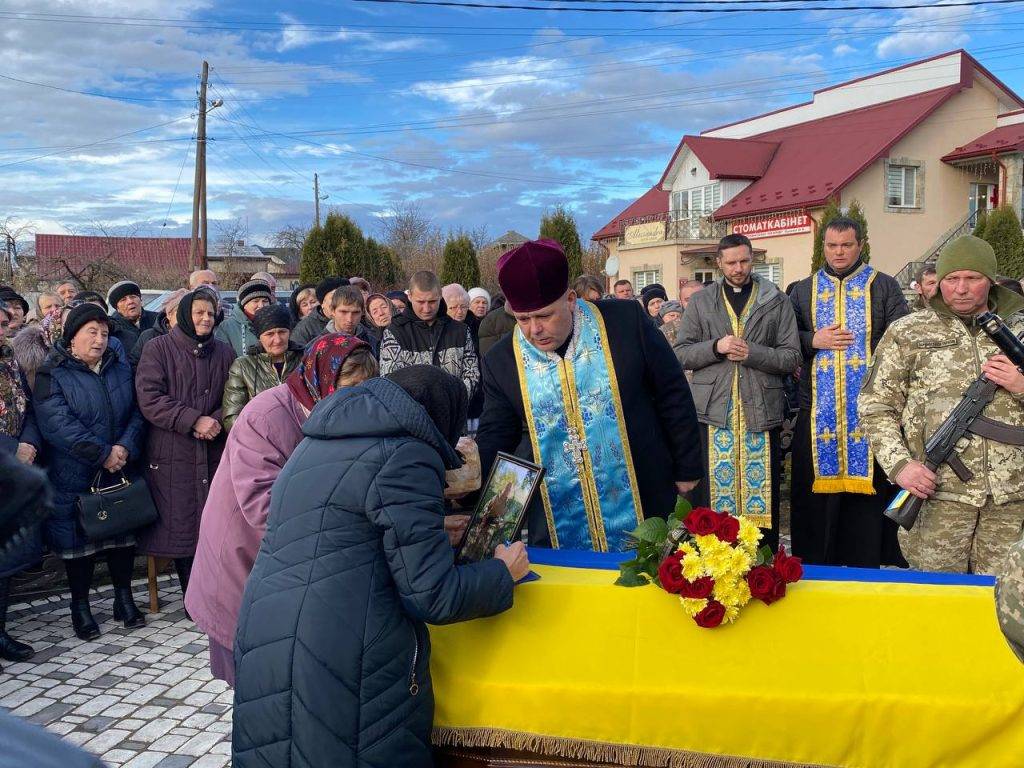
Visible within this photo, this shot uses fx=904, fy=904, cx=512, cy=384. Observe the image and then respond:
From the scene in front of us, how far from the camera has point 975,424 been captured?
3.93 metres

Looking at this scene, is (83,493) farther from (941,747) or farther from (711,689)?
(941,747)

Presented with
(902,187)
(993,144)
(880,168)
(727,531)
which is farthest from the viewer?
(902,187)

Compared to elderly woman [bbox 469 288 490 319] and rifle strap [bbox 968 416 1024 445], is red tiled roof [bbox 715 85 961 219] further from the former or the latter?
rifle strap [bbox 968 416 1024 445]

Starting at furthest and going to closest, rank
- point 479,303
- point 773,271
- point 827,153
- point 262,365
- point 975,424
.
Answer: point 827,153
point 773,271
point 479,303
point 262,365
point 975,424

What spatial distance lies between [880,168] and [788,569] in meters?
28.7

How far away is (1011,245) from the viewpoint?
2320 centimetres

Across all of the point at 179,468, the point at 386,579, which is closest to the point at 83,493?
the point at 179,468

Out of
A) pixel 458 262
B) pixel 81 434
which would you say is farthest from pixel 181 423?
pixel 458 262

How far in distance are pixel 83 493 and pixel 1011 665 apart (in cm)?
503

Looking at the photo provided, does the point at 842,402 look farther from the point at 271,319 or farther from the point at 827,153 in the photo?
the point at 827,153

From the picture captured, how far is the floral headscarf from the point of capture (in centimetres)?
321

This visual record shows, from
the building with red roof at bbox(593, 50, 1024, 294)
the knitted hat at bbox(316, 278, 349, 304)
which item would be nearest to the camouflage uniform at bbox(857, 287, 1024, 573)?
the knitted hat at bbox(316, 278, 349, 304)

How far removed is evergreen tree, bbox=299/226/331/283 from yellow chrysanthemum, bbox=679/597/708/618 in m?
21.2

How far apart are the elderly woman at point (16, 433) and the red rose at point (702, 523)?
387 cm
